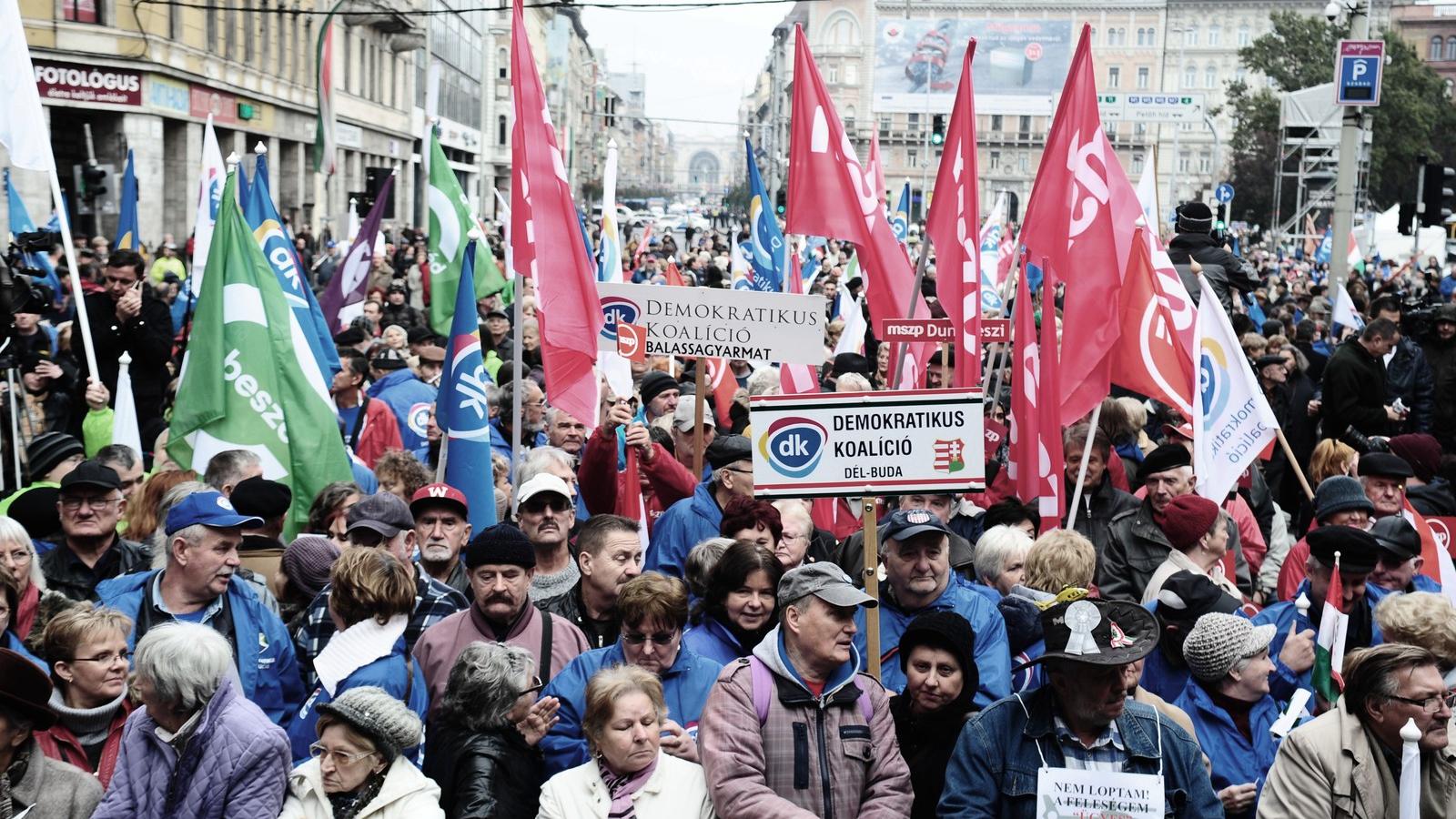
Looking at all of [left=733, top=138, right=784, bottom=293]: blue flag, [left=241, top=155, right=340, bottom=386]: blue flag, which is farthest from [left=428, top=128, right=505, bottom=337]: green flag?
[left=733, top=138, right=784, bottom=293]: blue flag

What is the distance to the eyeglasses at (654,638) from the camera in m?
4.86

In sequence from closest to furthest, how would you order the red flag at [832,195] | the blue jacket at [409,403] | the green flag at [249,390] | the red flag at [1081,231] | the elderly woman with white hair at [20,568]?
the elderly woman with white hair at [20,568], the green flag at [249,390], the red flag at [1081,231], the red flag at [832,195], the blue jacket at [409,403]

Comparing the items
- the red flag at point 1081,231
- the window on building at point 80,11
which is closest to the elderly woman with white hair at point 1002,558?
the red flag at point 1081,231

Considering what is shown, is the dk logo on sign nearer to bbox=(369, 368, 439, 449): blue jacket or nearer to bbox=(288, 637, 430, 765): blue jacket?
bbox=(288, 637, 430, 765): blue jacket

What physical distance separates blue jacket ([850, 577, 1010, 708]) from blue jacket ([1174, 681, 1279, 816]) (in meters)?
0.58

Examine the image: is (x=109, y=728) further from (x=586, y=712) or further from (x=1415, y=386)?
(x=1415, y=386)

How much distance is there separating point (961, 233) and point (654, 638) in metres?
4.24

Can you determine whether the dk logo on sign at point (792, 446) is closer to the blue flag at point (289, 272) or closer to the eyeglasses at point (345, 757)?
the eyeglasses at point (345, 757)

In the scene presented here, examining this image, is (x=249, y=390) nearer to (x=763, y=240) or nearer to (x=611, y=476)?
(x=611, y=476)

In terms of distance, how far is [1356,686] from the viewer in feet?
13.9

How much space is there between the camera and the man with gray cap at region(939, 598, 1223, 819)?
3.89 meters

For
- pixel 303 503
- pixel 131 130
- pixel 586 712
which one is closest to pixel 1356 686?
pixel 586 712

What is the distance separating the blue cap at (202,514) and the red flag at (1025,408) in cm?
382

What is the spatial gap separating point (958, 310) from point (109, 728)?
487cm
